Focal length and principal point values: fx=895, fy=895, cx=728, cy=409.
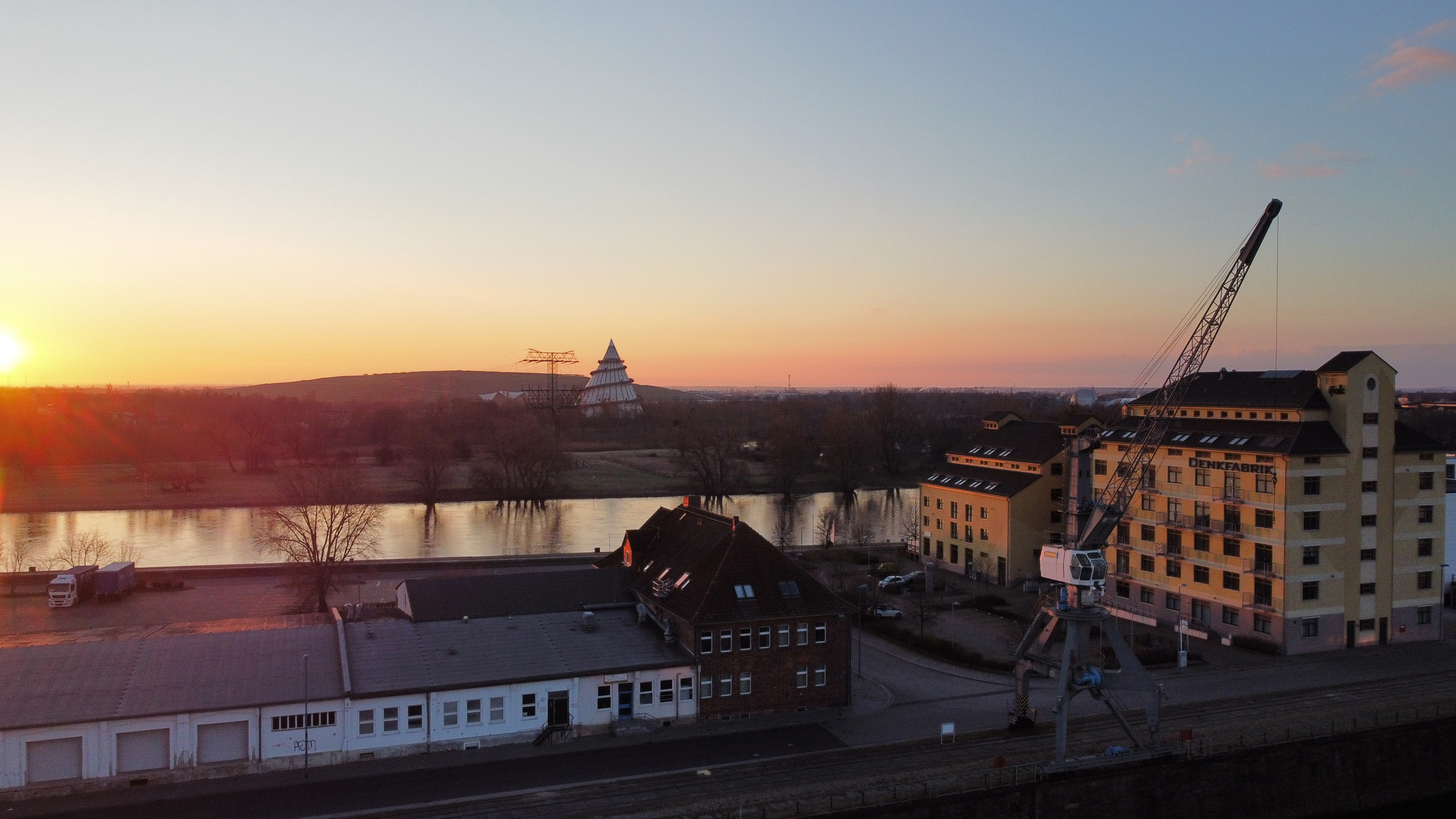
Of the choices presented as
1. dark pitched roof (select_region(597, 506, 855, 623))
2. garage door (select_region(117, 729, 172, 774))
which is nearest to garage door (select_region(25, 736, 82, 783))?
garage door (select_region(117, 729, 172, 774))

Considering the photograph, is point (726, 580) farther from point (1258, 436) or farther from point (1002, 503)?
point (1002, 503)

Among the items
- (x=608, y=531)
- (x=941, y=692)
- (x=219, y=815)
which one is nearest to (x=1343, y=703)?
(x=941, y=692)

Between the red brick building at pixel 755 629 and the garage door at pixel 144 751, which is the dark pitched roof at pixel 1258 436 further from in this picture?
the garage door at pixel 144 751

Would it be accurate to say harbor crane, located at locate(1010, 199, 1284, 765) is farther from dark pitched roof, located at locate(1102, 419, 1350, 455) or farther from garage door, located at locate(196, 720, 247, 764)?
garage door, located at locate(196, 720, 247, 764)

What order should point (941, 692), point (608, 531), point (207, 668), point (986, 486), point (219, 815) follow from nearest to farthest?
point (219, 815) → point (207, 668) → point (941, 692) → point (986, 486) → point (608, 531)

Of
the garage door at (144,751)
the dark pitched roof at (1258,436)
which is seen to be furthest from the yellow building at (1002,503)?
the garage door at (144,751)

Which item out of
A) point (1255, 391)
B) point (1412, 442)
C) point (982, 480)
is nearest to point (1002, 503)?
point (982, 480)

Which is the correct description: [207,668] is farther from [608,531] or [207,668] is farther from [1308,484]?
[608,531]
